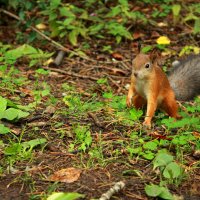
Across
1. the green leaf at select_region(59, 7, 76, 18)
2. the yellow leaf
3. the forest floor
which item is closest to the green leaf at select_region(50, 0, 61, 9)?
the green leaf at select_region(59, 7, 76, 18)

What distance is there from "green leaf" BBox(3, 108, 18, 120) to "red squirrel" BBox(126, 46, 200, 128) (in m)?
1.00

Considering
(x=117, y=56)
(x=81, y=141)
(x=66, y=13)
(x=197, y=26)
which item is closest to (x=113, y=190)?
(x=81, y=141)

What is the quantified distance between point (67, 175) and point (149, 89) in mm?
1418

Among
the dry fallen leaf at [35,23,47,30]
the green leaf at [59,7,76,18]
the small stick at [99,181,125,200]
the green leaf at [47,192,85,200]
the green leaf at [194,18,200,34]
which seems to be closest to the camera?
the green leaf at [47,192,85,200]

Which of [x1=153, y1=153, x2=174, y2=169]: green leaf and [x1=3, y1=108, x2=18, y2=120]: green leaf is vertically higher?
[x1=153, y1=153, x2=174, y2=169]: green leaf

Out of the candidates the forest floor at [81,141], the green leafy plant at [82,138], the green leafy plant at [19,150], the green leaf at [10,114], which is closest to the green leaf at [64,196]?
the forest floor at [81,141]

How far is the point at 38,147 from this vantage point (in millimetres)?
3326

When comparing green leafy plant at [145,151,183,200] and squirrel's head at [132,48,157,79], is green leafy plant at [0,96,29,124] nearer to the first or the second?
squirrel's head at [132,48,157,79]

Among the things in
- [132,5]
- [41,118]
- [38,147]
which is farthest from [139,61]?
[132,5]

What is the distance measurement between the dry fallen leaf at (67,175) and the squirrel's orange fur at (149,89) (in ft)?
3.31

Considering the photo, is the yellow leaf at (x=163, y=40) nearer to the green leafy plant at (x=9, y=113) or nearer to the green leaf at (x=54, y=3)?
the green leaf at (x=54, y=3)

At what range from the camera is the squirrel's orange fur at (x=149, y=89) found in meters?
4.00

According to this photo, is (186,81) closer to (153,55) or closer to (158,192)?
(153,55)

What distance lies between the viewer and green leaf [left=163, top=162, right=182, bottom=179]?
287 cm
